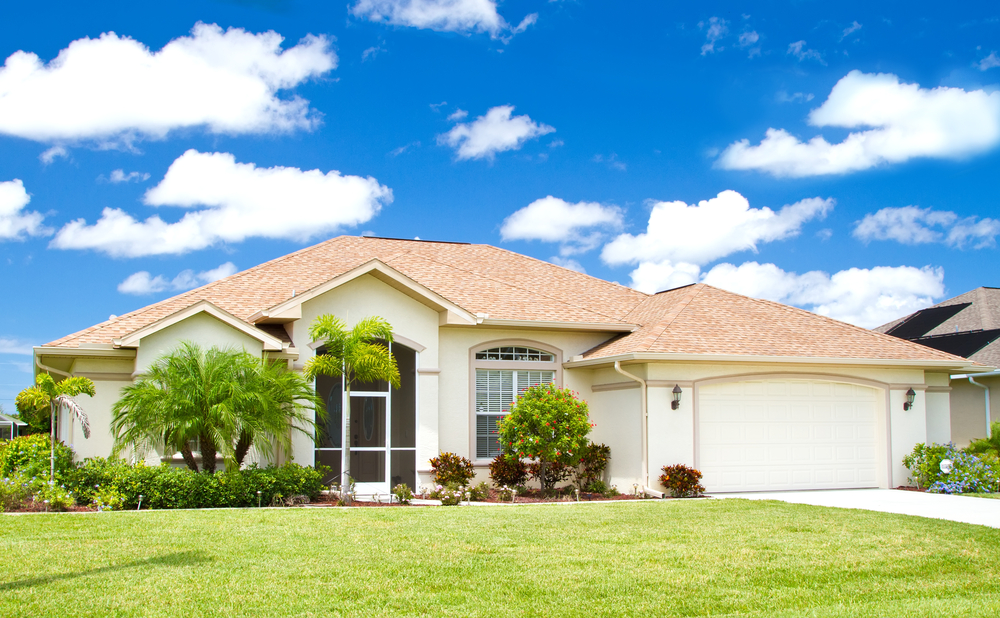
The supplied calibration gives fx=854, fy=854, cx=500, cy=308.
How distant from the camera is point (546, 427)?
16156mm

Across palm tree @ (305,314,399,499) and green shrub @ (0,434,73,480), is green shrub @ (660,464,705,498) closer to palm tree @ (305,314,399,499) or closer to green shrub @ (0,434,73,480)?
palm tree @ (305,314,399,499)

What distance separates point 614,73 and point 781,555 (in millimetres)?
12648

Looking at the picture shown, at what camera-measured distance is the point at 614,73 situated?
63.0 feet

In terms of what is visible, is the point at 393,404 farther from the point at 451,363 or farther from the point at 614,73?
the point at 614,73

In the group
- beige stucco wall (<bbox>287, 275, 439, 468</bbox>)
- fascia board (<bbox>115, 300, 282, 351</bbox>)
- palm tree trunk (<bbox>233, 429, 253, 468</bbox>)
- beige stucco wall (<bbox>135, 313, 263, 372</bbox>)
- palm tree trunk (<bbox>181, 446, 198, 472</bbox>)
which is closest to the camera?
palm tree trunk (<bbox>181, 446, 198, 472</bbox>)

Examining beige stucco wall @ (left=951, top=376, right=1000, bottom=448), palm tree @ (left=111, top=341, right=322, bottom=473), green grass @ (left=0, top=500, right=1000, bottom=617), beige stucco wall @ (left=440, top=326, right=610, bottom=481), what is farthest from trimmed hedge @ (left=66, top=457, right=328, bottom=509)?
beige stucco wall @ (left=951, top=376, right=1000, bottom=448)

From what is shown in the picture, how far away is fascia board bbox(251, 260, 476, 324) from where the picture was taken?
1638 cm

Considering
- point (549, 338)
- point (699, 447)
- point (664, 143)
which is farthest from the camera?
point (664, 143)

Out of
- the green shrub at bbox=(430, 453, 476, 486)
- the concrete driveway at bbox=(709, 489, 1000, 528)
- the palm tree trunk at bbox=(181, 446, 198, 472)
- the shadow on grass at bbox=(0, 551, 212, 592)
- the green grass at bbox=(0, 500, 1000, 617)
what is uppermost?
the palm tree trunk at bbox=(181, 446, 198, 472)

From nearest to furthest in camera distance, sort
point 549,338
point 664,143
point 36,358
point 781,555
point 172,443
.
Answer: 1. point 781,555
2. point 172,443
3. point 36,358
4. point 549,338
5. point 664,143

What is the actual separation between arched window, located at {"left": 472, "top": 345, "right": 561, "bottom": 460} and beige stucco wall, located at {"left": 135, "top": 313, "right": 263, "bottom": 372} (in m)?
4.78

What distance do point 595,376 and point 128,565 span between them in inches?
469

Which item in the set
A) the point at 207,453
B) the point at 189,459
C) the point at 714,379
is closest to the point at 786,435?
the point at 714,379

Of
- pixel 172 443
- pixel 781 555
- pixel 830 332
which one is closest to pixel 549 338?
pixel 830 332
